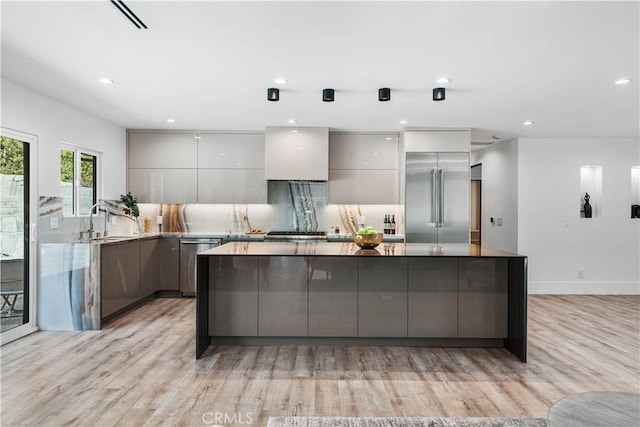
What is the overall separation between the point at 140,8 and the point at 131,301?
12.0ft

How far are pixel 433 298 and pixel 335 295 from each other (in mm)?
896

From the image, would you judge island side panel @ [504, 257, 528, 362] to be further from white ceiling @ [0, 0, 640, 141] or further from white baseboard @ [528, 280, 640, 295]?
white baseboard @ [528, 280, 640, 295]

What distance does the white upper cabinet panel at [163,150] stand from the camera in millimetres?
5949

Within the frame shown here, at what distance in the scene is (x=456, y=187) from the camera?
5.57 meters

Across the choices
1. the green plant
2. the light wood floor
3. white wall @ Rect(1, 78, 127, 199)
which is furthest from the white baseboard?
white wall @ Rect(1, 78, 127, 199)

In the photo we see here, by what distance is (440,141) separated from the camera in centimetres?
560

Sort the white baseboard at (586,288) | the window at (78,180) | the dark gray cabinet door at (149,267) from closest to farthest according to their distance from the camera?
the window at (78,180) < the dark gray cabinet door at (149,267) < the white baseboard at (586,288)

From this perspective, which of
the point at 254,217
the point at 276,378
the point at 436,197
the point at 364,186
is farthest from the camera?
the point at 254,217

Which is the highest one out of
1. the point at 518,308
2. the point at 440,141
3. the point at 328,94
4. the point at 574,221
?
the point at 328,94

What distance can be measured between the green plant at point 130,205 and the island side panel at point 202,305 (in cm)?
262

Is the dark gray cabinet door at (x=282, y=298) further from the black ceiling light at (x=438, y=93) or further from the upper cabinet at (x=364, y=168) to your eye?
the upper cabinet at (x=364, y=168)

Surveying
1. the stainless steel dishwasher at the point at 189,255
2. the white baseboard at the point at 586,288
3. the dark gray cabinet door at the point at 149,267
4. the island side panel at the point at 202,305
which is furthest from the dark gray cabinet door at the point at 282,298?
the white baseboard at the point at 586,288

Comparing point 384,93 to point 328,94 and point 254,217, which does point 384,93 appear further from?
point 254,217

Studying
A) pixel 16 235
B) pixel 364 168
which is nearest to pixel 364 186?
pixel 364 168
